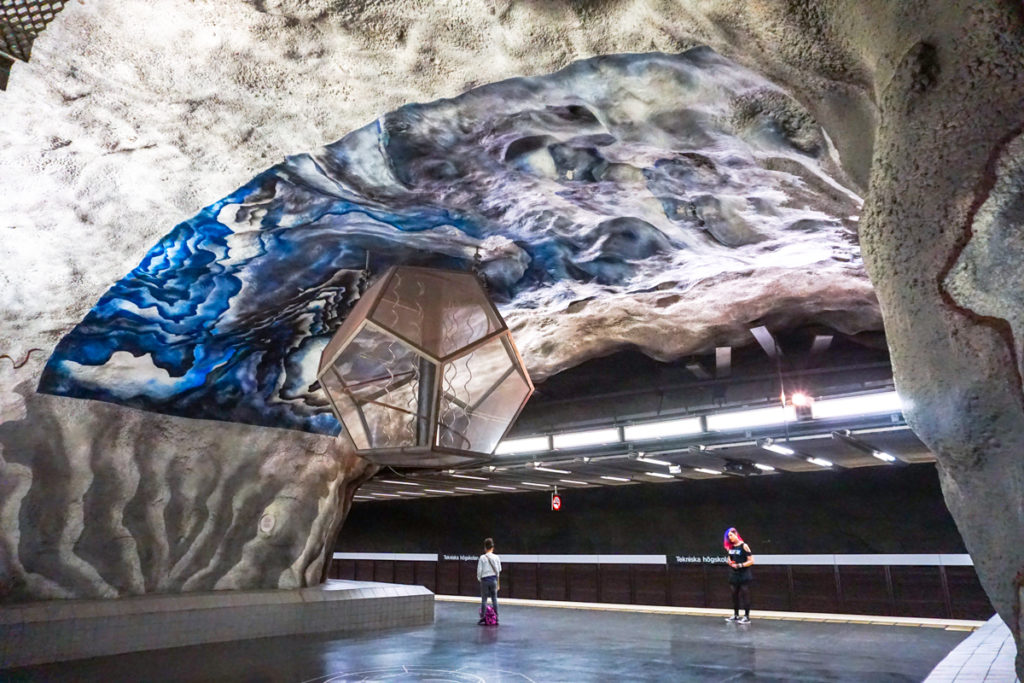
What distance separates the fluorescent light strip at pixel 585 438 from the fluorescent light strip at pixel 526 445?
16cm

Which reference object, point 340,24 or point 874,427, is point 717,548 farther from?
point 340,24

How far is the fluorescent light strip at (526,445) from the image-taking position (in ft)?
35.8

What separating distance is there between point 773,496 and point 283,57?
11.6 meters

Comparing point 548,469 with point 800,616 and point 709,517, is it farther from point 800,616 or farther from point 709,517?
point 800,616

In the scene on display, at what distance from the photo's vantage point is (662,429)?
971 centimetres

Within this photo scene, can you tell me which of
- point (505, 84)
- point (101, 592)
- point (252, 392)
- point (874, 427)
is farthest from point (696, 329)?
point (101, 592)

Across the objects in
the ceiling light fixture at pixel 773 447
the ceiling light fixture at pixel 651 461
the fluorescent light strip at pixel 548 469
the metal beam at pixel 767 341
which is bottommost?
the fluorescent light strip at pixel 548 469

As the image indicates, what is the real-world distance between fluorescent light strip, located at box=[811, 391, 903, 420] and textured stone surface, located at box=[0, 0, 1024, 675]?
530cm

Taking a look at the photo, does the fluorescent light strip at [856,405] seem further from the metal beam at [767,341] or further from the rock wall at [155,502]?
the rock wall at [155,502]

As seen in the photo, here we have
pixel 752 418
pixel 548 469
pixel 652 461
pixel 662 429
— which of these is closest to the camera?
pixel 752 418

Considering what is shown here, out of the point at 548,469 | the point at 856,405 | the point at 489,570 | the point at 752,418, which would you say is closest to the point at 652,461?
the point at 548,469

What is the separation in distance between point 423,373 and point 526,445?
6.64m

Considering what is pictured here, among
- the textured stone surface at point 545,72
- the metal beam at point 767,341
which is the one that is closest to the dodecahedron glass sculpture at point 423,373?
the textured stone surface at point 545,72

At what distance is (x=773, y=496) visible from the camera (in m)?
12.7
